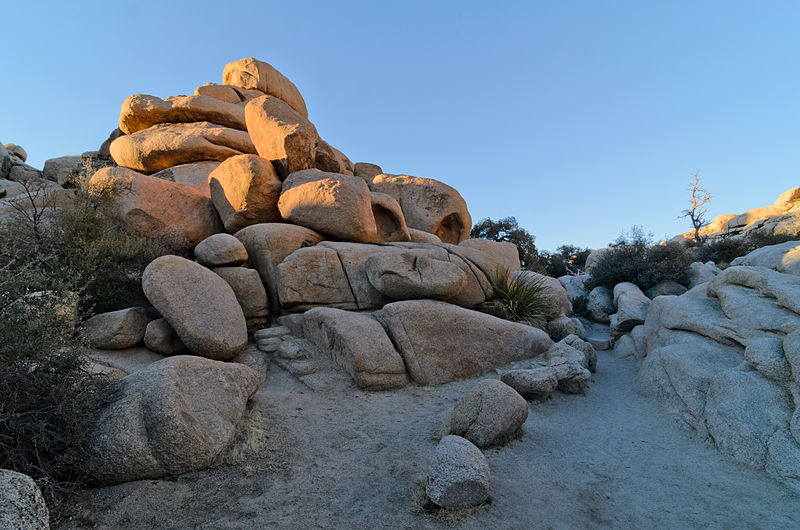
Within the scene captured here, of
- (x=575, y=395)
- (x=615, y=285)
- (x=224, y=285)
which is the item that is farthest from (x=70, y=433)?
(x=615, y=285)

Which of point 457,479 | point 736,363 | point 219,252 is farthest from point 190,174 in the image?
point 736,363

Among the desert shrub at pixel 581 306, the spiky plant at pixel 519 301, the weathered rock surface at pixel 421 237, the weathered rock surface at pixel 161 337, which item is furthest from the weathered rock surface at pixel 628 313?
the weathered rock surface at pixel 161 337

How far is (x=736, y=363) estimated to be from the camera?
20.6 feet

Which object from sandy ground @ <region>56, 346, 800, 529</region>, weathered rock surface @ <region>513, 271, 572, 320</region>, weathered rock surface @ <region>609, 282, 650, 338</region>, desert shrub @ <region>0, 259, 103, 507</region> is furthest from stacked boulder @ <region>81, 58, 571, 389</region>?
desert shrub @ <region>0, 259, 103, 507</region>

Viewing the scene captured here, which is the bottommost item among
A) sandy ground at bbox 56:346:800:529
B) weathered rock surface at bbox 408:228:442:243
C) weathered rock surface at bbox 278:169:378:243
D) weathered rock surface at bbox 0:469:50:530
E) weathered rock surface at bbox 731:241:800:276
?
sandy ground at bbox 56:346:800:529

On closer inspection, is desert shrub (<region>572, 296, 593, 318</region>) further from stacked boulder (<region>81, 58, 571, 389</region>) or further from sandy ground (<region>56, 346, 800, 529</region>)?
sandy ground (<region>56, 346, 800, 529</region>)

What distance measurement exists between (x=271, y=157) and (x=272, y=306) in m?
5.18

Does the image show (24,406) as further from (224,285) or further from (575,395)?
(575,395)

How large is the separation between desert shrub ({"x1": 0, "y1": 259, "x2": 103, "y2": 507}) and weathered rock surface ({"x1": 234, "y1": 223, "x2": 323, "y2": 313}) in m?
5.03

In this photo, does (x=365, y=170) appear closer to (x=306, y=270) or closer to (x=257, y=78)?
(x=257, y=78)

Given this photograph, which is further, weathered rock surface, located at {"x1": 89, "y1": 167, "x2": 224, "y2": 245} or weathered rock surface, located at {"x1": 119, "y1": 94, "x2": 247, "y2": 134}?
weathered rock surface, located at {"x1": 119, "y1": 94, "x2": 247, "y2": 134}

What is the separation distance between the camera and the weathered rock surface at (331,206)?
428 inches

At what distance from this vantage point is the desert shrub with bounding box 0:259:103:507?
12.3 ft

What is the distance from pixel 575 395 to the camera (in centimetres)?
760
